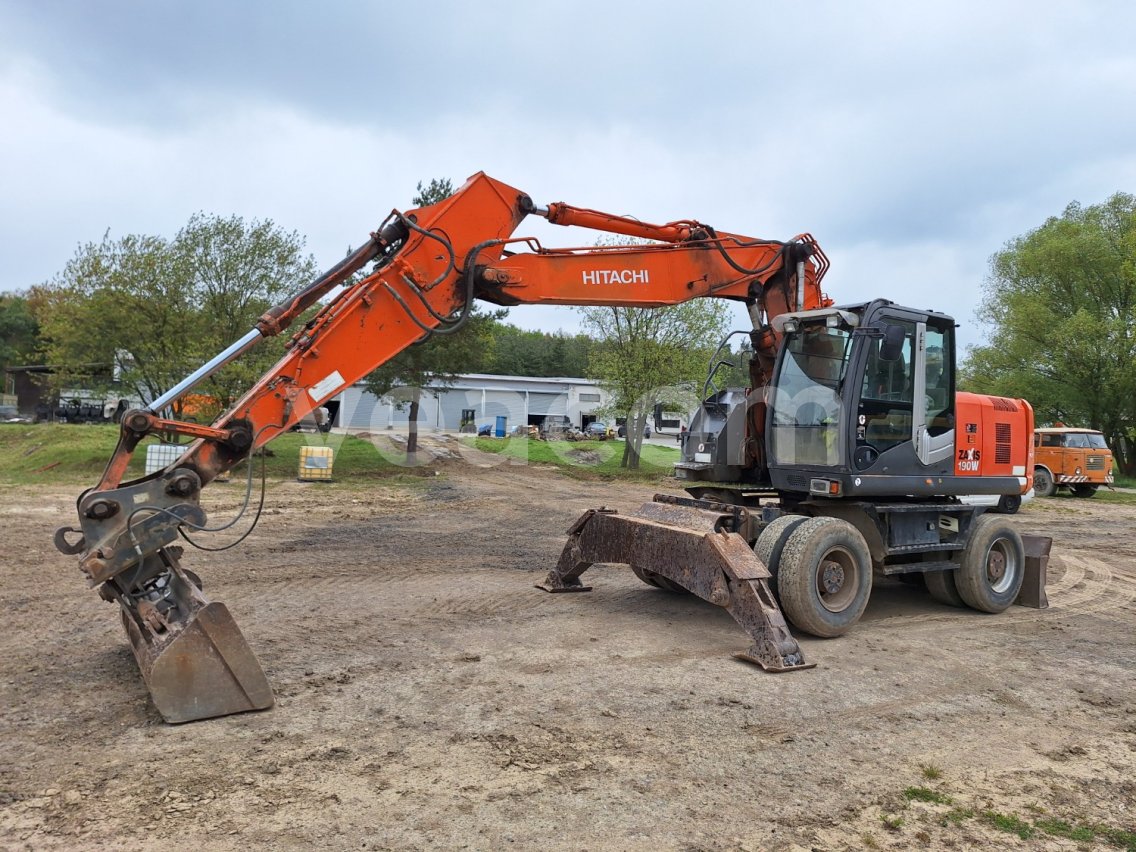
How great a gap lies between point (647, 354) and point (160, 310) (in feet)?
45.2

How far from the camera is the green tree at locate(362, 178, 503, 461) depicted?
23.9m

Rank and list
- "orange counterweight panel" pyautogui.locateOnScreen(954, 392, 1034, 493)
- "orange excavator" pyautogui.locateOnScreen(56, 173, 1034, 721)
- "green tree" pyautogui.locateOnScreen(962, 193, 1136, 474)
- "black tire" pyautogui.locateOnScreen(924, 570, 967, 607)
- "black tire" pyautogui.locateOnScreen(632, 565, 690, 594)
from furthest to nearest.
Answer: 1. "green tree" pyautogui.locateOnScreen(962, 193, 1136, 474)
2. "black tire" pyautogui.locateOnScreen(632, 565, 690, 594)
3. "black tire" pyautogui.locateOnScreen(924, 570, 967, 607)
4. "orange counterweight panel" pyautogui.locateOnScreen(954, 392, 1034, 493)
5. "orange excavator" pyautogui.locateOnScreen(56, 173, 1034, 721)

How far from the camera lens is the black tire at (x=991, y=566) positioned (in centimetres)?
767

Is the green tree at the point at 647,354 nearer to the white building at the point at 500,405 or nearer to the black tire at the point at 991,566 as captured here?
the white building at the point at 500,405

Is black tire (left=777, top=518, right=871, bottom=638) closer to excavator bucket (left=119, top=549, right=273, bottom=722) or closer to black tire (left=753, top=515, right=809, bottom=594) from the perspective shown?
black tire (left=753, top=515, right=809, bottom=594)

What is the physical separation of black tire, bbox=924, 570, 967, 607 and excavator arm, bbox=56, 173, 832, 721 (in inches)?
101

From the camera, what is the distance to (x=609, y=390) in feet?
87.7

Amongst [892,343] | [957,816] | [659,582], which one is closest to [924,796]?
[957,816]

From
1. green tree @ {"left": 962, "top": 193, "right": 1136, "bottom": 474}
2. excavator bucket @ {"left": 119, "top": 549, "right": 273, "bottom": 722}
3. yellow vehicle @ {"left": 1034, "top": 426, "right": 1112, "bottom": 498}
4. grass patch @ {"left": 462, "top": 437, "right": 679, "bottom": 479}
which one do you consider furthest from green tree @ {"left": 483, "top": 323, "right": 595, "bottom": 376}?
excavator bucket @ {"left": 119, "top": 549, "right": 273, "bottom": 722}

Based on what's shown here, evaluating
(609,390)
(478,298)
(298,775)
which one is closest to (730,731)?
(298,775)

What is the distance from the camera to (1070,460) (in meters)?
22.6

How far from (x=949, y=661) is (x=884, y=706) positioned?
138cm

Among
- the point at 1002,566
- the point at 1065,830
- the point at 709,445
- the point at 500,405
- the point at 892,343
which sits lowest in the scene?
the point at 1065,830

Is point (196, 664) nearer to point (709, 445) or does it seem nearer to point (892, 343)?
point (709, 445)
